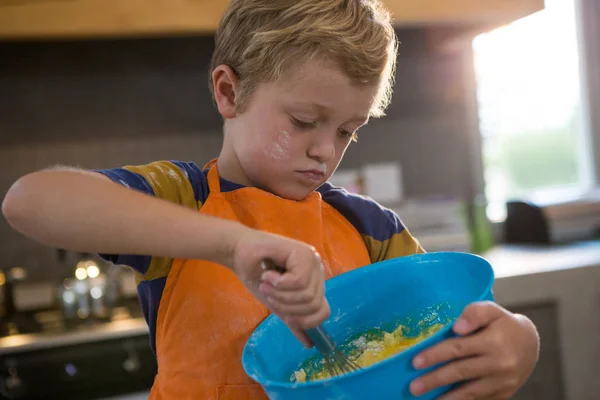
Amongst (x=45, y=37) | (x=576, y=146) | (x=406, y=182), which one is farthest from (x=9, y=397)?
(x=576, y=146)

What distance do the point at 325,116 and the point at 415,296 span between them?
250 mm

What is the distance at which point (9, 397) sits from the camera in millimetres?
1522

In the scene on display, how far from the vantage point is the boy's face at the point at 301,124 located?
73 centimetres

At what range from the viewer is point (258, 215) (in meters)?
0.81

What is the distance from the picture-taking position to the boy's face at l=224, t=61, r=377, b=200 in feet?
2.41

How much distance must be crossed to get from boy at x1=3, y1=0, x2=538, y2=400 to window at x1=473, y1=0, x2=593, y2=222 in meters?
1.87

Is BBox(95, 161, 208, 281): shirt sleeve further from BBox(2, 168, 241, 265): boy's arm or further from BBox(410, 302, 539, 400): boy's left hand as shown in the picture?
BBox(410, 302, 539, 400): boy's left hand

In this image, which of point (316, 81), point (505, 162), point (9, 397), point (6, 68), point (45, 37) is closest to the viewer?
point (316, 81)

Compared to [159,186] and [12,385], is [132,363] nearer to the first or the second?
[12,385]

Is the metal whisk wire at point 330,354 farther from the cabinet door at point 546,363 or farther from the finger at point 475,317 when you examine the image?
the cabinet door at point 546,363

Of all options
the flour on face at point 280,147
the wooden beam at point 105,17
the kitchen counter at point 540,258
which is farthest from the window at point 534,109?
the flour on face at point 280,147

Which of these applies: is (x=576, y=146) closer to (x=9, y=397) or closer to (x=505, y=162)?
(x=505, y=162)

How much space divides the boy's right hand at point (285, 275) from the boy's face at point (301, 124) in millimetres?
220

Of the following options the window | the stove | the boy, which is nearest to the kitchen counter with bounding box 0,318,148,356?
the stove
